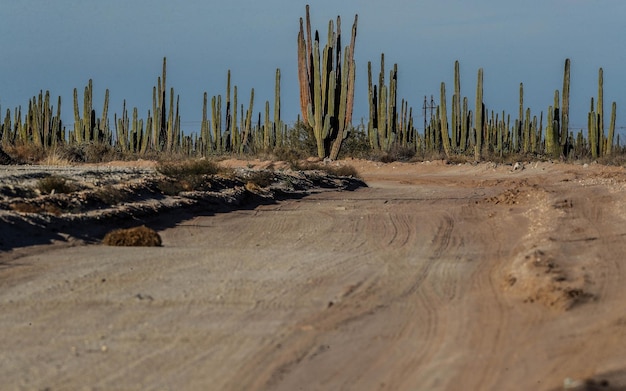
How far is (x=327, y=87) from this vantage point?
3825cm

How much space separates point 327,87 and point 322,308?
1196 inches

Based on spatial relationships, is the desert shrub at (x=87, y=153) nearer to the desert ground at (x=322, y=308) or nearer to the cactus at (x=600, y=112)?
the cactus at (x=600, y=112)

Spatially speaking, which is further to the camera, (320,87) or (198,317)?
(320,87)

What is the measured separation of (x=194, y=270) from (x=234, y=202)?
9040 millimetres

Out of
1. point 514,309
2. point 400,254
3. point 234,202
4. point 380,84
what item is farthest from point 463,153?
point 514,309

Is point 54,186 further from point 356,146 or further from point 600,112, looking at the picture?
point 356,146

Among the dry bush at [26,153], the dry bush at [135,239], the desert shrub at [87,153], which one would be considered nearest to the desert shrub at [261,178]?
the dry bush at [135,239]

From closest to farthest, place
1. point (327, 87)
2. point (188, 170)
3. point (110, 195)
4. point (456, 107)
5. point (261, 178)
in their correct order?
point (110, 195)
point (188, 170)
point (261, 178)
point (327, 87)
point (456, 107)

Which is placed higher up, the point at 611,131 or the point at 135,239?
the point at 611,131

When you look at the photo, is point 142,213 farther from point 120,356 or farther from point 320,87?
point 320,87

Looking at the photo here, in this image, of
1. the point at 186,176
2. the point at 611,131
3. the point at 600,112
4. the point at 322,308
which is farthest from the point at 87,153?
the point at 322,308

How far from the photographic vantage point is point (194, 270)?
10141mm

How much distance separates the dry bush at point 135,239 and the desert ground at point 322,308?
256mm

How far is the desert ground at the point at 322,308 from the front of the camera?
20.6ft
